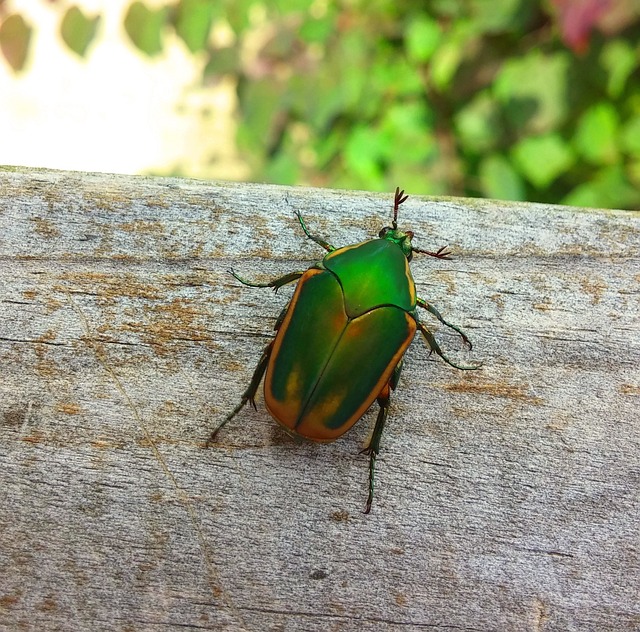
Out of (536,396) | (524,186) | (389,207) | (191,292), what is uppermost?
(524,186)

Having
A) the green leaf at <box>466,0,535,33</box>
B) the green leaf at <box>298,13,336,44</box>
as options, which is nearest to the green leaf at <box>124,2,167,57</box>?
the green leaf at <box>298,13,336,44</box>

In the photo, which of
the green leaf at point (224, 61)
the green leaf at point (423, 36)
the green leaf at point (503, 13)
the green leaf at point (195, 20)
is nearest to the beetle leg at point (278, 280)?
the green leaf at point (195, 20)

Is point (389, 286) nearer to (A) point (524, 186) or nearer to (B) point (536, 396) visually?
(B) point (536, 396)

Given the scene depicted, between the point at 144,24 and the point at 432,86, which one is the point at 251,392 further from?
the point at 432,86

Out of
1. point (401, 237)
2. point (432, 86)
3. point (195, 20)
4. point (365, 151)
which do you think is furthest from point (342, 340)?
point (432, 86)

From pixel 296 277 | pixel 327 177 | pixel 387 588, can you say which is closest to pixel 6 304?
pixel 296 277
